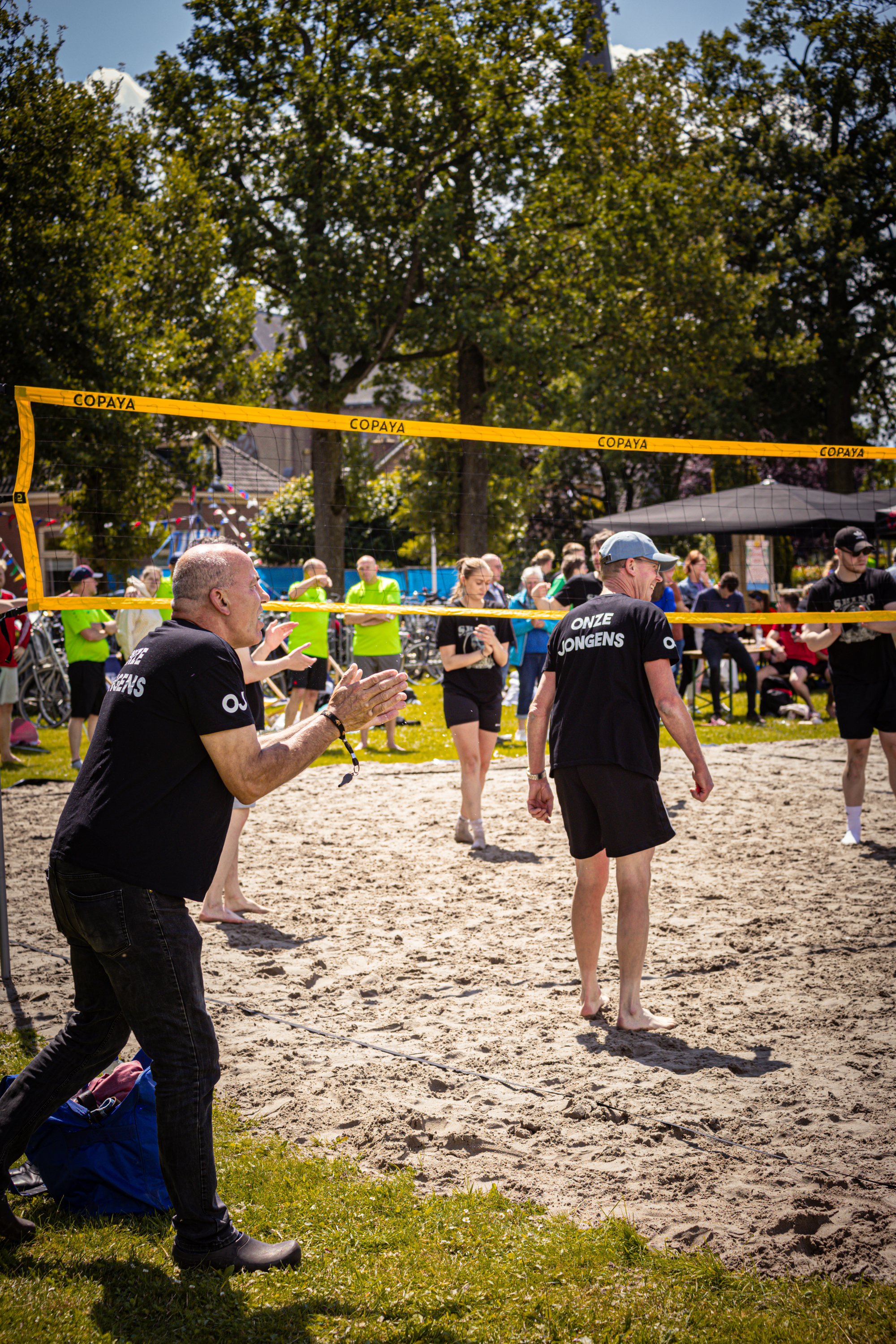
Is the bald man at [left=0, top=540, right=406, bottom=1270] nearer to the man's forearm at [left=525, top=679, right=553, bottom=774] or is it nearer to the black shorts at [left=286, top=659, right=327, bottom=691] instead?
the man's forearm at [left=525, top=679, right=553, bottom=774]

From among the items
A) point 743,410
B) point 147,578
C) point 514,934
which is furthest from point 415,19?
point 514,934

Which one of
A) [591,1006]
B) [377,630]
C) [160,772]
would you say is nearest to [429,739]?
[377,630]

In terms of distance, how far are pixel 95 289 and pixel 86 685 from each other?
9.57 m

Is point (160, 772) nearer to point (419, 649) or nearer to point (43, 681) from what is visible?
point (43, 681)

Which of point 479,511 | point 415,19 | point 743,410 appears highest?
point 415,19

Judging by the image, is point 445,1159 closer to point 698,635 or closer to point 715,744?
point 715,744

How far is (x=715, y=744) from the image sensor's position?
12477 millimetres

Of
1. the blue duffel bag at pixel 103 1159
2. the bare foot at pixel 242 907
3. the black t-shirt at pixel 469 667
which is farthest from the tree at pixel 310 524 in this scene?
the blue duffel bag at pixel 103 1159

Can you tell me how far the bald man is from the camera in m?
2.73

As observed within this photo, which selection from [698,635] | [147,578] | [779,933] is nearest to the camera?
[779,933]

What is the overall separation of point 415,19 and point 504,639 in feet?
63.8

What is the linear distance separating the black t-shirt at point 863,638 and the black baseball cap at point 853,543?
21cm

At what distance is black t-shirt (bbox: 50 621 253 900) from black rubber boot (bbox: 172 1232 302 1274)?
0.93 meters

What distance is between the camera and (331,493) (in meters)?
22.2
